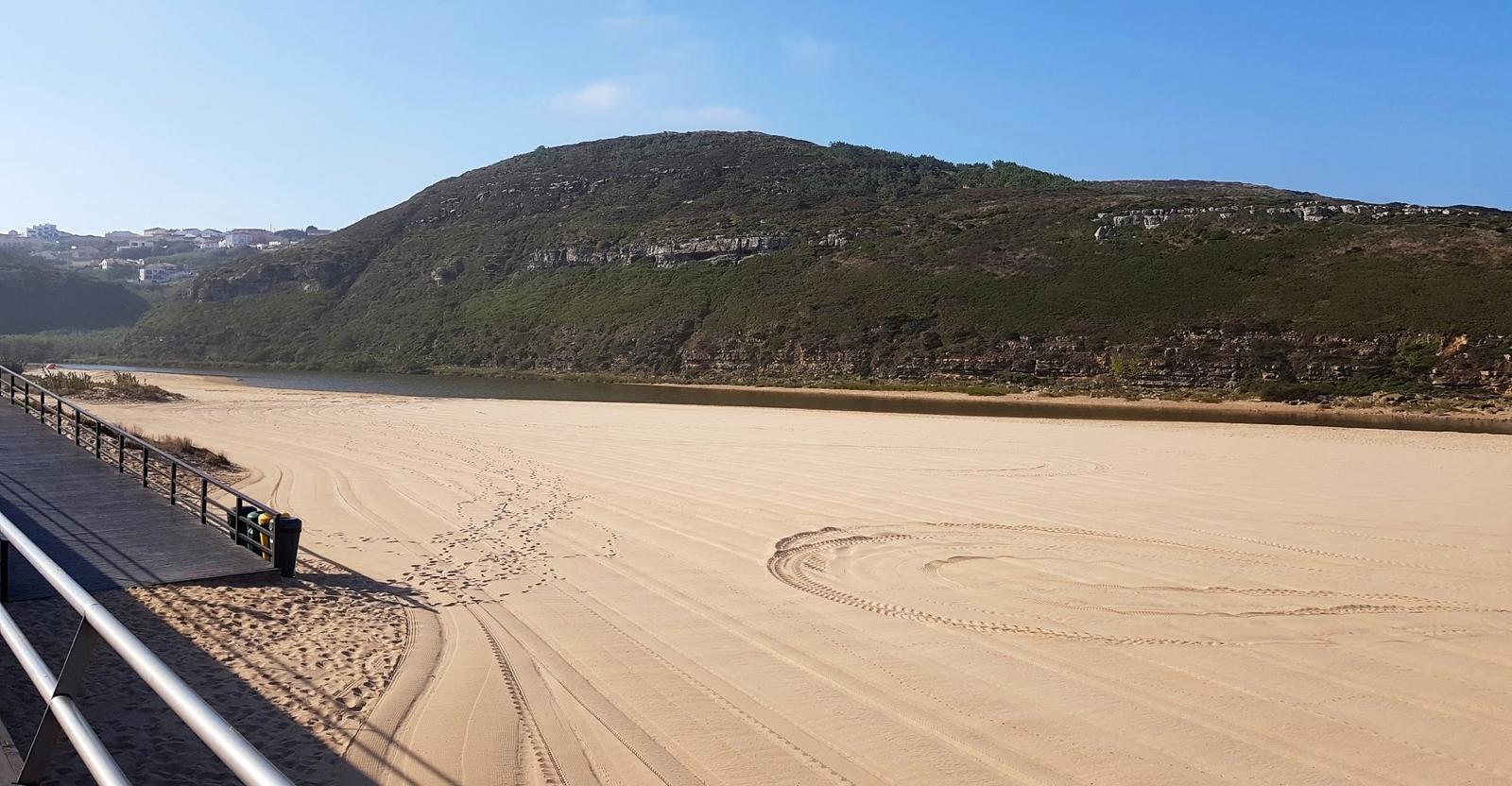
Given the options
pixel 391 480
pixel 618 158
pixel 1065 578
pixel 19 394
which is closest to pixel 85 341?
pixel 618 158

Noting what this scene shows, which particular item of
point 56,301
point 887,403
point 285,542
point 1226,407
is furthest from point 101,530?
point 56,301

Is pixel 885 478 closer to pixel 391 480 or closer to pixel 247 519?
pixel 391 480

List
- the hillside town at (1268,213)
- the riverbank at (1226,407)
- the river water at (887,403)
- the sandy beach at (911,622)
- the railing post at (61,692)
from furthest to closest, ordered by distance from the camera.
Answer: the hillside town at (1268,213) → the riverbank at (1226,407) → the river water at (887,403) → the sandy beach at (911,622) → the railing post at (61,692)

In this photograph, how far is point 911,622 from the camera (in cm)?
844

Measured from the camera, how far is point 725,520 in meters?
13.0

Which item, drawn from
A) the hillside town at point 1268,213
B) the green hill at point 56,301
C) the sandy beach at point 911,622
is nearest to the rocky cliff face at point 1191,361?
the hillside town at point 1268,213

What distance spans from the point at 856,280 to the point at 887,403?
3121cm

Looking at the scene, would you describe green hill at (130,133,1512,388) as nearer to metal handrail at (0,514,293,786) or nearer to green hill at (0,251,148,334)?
green hill at (0,251,148,334)

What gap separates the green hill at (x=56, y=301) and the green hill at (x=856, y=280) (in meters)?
28.1

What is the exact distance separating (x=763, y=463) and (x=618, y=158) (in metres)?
124

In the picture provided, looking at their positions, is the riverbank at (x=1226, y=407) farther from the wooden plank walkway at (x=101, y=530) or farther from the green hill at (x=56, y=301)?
the green hill at (x=56, y=301)

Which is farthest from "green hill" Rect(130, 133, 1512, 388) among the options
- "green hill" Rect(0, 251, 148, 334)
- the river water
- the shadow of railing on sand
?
the shadow of railing on sand

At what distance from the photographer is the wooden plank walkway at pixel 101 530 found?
8234 millimetres

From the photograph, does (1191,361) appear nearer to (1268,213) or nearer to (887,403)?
(887,403)
